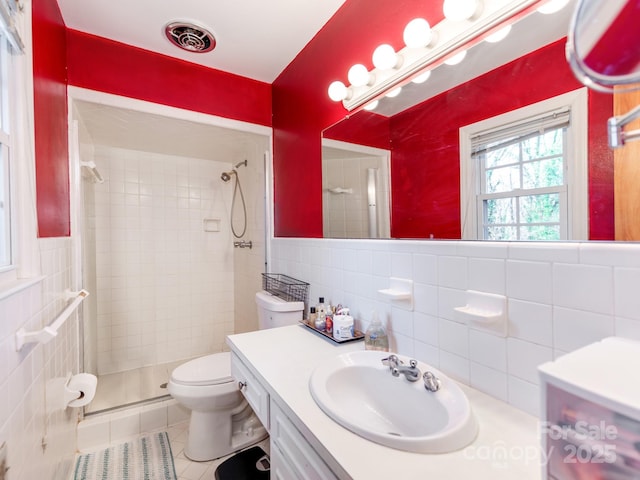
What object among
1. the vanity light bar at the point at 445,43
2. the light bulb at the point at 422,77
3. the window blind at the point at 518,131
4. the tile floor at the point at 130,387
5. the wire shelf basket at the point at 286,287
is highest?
the vanity light bar at the point at 445,43

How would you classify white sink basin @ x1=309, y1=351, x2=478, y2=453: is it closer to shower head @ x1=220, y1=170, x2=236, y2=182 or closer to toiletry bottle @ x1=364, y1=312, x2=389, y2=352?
toiletry bottle @ x1=364, y1=312, x2=389, y2=352

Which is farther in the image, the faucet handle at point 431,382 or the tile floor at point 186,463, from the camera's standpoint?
the tile floor at point 186,463

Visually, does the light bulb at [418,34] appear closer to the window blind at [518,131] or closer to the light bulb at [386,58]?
the light bulb at [386,58]

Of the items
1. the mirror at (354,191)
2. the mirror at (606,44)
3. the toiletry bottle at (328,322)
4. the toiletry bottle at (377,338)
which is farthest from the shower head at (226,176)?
the mirror at (606,44)

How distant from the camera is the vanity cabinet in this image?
0.67m

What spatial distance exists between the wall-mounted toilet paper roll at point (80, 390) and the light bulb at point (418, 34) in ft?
6.81

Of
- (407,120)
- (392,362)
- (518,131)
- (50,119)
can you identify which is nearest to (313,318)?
(392,362)

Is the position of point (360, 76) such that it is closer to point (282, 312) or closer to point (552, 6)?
point (552, 6)

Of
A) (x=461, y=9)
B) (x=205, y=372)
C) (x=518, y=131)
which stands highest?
(x=461, y=9)

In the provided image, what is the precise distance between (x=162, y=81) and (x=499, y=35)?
189cm

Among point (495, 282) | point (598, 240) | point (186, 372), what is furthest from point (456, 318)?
point (186, 372)

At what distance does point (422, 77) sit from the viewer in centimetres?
105

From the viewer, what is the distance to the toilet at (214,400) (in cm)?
158

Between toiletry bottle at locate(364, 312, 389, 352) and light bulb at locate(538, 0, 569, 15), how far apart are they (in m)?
1.04
